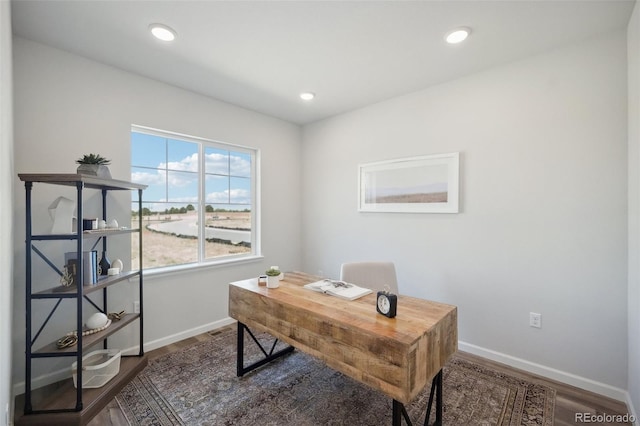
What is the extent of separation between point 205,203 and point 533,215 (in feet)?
10.4

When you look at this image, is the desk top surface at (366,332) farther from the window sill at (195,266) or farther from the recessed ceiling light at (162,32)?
the recessed ceiling light at (162,32)

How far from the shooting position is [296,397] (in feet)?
6.70

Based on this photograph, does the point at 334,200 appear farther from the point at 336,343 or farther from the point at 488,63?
the point at 336,343

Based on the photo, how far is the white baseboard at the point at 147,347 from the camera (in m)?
2.12

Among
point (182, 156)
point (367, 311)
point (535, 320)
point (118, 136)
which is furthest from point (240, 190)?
point (535, 320)

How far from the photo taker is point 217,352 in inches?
105

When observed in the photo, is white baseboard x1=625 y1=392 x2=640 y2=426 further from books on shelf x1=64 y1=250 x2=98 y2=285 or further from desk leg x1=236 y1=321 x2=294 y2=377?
books on shelf x1=64 y1=250 x2=98 y2=285

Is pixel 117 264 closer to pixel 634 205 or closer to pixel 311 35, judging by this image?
pixel 311 35

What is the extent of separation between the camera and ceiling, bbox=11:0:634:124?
5.92ft

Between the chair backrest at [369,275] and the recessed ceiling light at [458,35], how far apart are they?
1.82 m

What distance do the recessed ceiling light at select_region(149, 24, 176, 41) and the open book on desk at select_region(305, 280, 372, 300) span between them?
2056 mm

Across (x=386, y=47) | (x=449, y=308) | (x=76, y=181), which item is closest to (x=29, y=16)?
(x=76, y=181)

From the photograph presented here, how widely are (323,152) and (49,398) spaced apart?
3418 mm

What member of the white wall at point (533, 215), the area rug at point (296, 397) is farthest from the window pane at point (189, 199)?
the white wall at point (533, 215)
